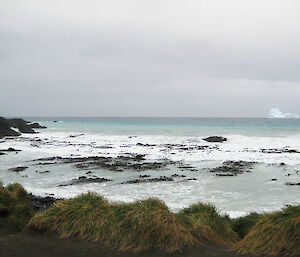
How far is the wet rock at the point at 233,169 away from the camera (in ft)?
66.4

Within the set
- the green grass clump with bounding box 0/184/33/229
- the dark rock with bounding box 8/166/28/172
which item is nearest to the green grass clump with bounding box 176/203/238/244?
the green grass clump with bounding box 0/184/33/229

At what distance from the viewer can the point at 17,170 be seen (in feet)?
67.7

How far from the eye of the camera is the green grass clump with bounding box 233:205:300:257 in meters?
4.90

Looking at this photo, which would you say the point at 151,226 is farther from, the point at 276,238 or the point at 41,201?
the point at 41,201

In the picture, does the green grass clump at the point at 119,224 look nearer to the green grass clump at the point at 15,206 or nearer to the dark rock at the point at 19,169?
the green grass clump at the point at 15,206

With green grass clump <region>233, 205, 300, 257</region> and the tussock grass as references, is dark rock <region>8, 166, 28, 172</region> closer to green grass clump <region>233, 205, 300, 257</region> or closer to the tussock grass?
the tussock grass

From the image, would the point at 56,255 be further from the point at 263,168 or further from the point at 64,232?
the point at 263,168

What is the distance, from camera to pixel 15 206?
23.8ft

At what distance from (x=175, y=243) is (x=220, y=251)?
0.82 metres

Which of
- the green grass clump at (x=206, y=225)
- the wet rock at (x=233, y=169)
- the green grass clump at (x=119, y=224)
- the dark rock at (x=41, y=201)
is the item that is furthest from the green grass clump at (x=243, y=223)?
the wet rock at (x=233, y=169)

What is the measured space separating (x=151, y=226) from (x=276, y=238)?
225 centimetres

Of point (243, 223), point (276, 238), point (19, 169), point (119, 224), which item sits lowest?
point (19, 169)

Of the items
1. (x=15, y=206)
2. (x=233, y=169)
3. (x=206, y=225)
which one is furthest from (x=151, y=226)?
(x=233, y=169)

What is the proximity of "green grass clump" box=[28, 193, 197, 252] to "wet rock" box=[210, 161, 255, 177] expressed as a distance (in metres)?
14.2
